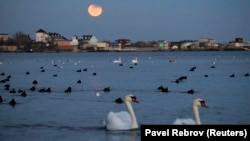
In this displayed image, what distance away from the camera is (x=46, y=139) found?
60.5ft

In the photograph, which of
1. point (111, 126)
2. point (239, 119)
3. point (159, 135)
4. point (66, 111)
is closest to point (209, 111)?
point (239, 119)

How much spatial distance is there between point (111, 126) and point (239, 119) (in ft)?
21.1

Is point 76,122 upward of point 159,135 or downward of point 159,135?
downward

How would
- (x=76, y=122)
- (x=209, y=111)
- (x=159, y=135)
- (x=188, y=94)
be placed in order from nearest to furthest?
(x=159, y=135) → (x=76, y=122) → (x=209, y=111) → (x=188, y=94)

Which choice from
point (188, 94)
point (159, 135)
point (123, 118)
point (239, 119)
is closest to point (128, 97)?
point (123, 118)

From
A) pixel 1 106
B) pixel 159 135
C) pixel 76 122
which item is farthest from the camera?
pixel 1 106

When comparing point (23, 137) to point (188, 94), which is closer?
point (23, 137)

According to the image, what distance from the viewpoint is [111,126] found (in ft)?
62.1

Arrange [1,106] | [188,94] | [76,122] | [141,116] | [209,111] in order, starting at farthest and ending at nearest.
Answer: [188,94], [1,106], [209,111], [141,116], [76,122]

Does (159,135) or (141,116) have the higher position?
(159,135)

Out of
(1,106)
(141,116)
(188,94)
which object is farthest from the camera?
(188,94)

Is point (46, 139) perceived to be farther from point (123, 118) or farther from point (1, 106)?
point (1, 106)

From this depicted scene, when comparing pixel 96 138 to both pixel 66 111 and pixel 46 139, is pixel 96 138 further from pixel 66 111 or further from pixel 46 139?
pixel 66 111

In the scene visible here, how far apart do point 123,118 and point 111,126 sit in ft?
1.54
